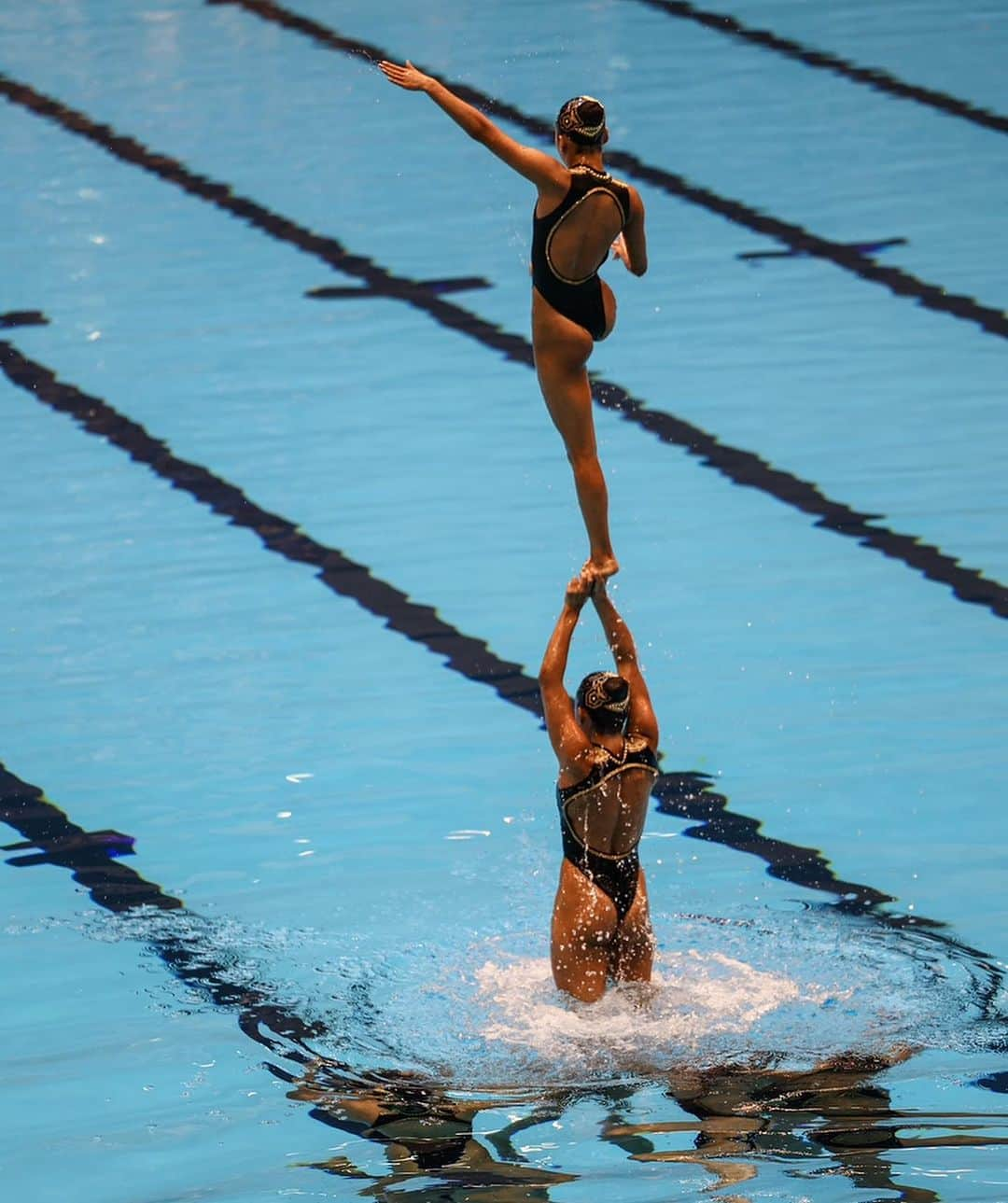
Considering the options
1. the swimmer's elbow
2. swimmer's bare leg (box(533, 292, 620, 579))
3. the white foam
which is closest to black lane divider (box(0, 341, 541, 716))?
the white foam

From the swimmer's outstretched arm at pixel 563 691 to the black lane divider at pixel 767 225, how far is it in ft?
12.2

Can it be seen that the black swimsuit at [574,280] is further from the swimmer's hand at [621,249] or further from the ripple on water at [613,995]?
the ripple on water at [613,995]

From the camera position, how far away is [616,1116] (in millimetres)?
3785

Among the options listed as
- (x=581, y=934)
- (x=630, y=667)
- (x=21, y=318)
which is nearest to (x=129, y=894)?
(x=581, y=934)

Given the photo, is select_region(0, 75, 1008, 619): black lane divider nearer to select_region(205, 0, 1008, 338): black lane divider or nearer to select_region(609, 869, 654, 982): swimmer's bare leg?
select_region(205, 0, 1008, 338): black lane divider

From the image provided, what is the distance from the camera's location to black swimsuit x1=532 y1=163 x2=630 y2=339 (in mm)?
3711

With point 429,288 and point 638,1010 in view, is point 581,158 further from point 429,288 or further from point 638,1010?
point 429,288

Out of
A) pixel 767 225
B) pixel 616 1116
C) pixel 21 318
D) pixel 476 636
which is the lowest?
pixel 616 1116

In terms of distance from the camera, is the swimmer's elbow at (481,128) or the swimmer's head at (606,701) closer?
the swimmer's elbow at (481,128)

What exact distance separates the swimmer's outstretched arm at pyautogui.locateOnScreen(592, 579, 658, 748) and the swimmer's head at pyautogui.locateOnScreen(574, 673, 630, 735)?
0.07m

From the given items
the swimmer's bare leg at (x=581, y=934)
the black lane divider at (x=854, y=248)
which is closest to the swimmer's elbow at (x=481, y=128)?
the swimmer's bare leg at (x=581, y=934)

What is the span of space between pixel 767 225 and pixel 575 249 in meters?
4.80

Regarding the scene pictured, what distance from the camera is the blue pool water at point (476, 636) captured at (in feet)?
→ 12.8

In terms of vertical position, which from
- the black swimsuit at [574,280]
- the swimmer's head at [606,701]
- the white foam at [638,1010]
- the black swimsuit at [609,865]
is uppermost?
the black swimsuit at [574,280]
